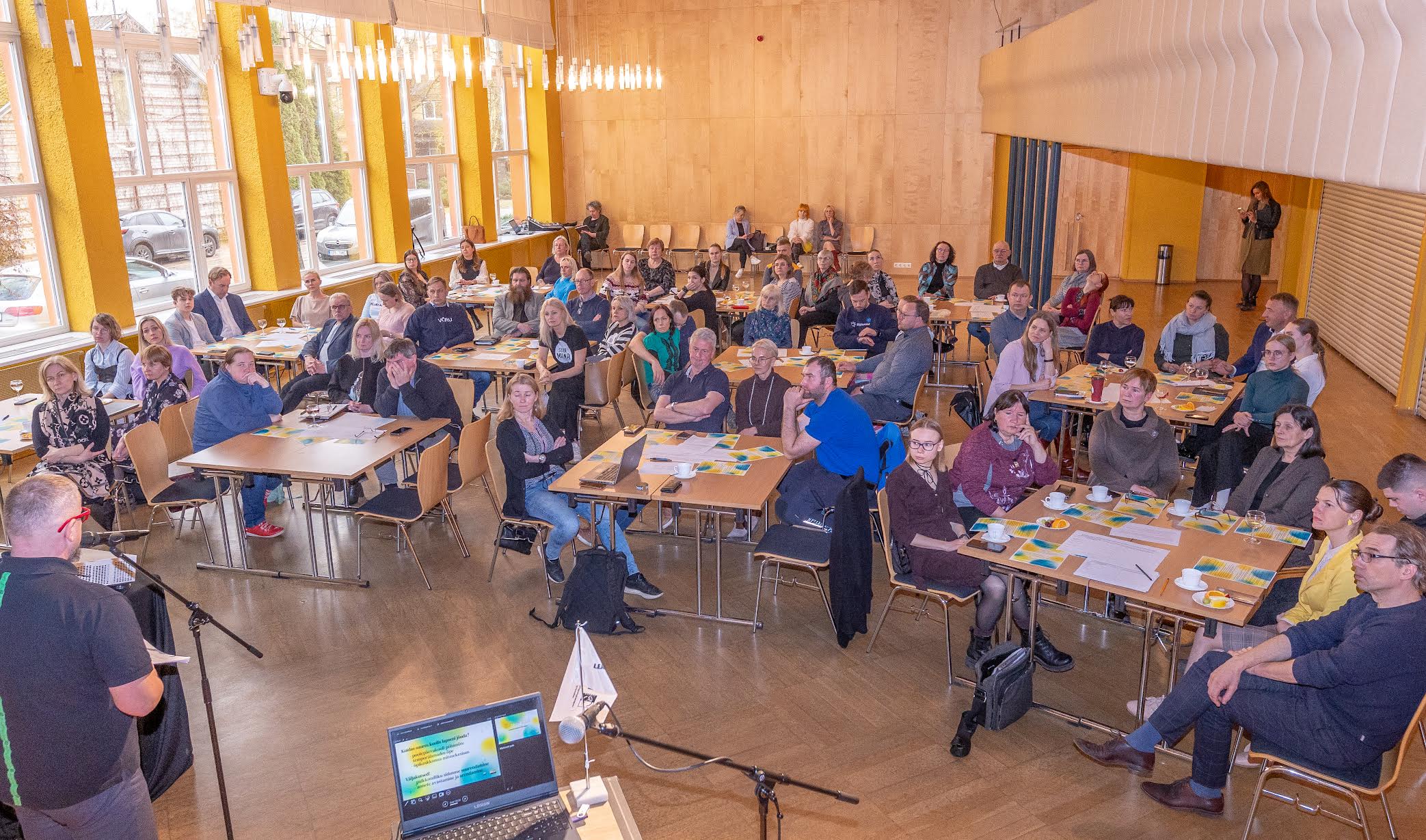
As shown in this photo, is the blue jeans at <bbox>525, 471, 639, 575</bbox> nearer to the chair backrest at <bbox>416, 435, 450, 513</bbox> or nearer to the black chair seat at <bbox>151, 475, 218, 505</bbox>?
the chair backrest at <bbox>416, 435, 450, 513</bbox>

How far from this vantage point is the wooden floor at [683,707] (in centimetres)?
424

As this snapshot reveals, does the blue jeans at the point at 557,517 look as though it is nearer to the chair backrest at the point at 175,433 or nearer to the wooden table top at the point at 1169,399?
the chair backrest at the point at 175,433

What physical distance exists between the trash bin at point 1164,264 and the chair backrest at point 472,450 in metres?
13.5

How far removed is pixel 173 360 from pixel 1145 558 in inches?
270

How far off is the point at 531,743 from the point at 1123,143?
17.5 feet

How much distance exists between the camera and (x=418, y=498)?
21.2ft

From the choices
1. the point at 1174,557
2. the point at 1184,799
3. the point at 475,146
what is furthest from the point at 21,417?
the point at 475,146

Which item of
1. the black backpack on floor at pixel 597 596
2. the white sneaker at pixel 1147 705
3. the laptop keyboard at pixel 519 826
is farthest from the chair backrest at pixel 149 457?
the white sneaker at pixel 1147 705

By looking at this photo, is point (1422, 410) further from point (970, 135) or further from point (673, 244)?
point (673, 244)

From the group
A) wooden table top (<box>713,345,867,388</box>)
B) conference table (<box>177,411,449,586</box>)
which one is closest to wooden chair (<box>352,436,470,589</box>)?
conference table (<box>177,411,449,586</box>)

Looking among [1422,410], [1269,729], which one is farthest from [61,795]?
[1422,410]

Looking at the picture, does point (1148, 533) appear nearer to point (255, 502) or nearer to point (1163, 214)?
point (255, 502)

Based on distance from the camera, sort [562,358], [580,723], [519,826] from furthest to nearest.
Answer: [562,358] < [519,826] < [580,723]

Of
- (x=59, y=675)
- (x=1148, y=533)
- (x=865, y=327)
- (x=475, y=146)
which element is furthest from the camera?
(x=475, y=146)
